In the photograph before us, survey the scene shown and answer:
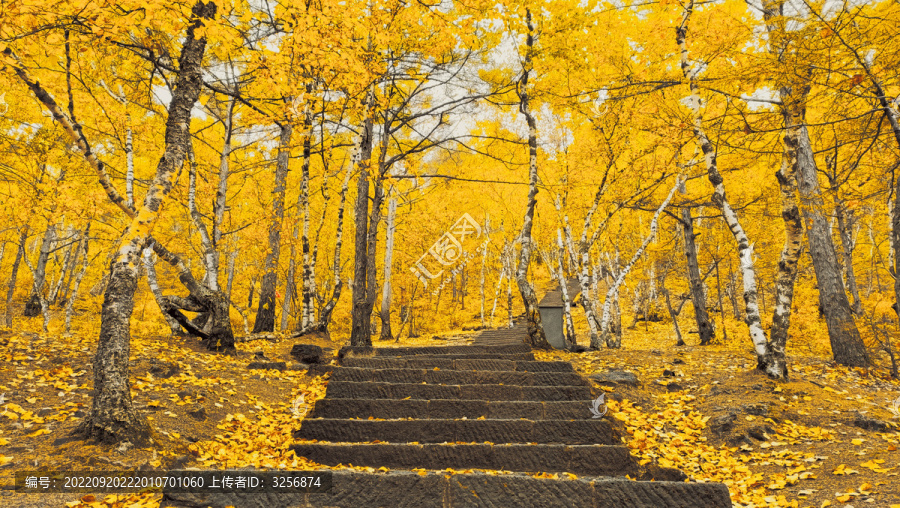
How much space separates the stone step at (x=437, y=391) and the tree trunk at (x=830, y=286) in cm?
605

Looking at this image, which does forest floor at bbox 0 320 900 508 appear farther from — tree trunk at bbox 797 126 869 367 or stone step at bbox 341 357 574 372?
stone step at bbox 341 357 574 372

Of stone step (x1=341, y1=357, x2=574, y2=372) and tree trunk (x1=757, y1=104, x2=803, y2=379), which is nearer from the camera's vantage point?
tree trunk (x1=757, y1=104, x2=803, y2=379)

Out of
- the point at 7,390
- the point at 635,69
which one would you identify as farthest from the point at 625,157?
the point at 7,390

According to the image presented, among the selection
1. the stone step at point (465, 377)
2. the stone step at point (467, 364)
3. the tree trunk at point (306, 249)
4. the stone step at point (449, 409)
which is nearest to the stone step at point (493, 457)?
the stone step at point (449, 409)

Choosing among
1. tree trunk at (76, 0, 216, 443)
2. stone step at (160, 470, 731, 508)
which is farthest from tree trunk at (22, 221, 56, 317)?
stone step at (160, 470, 731, 508)

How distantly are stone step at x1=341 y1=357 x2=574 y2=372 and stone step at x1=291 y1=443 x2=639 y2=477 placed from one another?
2.13 m

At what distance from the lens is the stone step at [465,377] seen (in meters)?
6.09

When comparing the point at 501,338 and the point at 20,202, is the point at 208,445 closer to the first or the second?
the point at 20,202

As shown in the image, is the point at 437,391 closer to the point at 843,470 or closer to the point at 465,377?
the point at 465,377

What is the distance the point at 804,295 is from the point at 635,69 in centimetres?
1140

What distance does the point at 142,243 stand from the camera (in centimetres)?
414

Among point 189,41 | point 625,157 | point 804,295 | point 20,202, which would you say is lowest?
point 804,295

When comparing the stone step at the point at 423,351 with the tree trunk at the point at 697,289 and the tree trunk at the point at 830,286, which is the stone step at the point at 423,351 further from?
the tree trunk at the point at 697,289

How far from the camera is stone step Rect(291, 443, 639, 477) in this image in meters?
4.34
